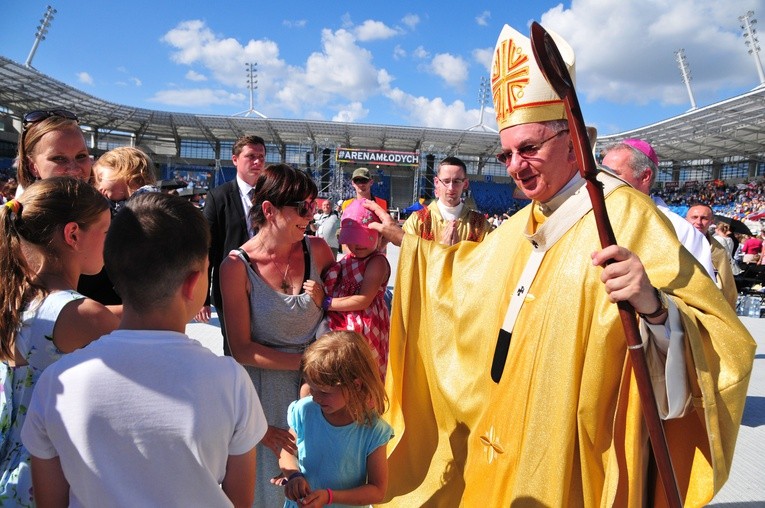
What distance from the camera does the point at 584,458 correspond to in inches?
68.8

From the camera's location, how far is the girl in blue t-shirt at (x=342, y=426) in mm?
1967

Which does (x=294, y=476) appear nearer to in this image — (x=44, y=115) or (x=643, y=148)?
(x=44, y=115)

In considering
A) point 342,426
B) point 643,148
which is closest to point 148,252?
point 342,426

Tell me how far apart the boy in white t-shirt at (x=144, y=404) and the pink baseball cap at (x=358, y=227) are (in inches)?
56.7

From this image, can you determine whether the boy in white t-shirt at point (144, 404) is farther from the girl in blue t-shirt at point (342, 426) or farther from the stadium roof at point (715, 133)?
the stadium roof at point (715, 133)

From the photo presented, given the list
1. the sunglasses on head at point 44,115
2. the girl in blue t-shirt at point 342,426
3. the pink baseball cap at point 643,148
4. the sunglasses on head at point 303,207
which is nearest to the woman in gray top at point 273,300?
the sunglasses on head at point 303,207

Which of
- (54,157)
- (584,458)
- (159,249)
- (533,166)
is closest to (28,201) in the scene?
(159,249)

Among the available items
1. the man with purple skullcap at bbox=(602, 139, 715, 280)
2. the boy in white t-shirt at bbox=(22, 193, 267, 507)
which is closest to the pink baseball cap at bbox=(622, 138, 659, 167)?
the man with purple skullcap at bbox=(602, 139, 715, 280)

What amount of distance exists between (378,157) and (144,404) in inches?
1543

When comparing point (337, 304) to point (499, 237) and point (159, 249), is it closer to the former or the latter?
point (499, 237)

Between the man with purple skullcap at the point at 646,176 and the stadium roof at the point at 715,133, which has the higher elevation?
the stadium roof at the point at 715,133

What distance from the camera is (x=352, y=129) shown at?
45.8m

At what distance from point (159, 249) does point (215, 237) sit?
267 centimetres

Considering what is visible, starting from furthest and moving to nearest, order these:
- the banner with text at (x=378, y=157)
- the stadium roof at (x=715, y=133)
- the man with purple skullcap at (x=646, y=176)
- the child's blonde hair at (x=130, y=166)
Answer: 1. the banner with text at (x=378, y=157)
2. the stadium roof at (x=715, y=133)
3. the man with purple skullcap at (x=646, y=176)
4. the child's blonde hair at (x=130, y=166)
